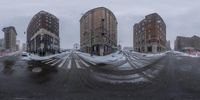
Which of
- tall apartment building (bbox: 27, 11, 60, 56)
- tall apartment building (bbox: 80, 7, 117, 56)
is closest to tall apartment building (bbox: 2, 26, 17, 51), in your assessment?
→ tall apartment building (bbox: 80, 7, 117, 56)

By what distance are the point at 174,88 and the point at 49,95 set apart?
5912 mm

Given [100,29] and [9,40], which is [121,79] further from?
[9,40]

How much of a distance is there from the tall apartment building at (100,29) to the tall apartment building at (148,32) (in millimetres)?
14306

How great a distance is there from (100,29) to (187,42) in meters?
53.9

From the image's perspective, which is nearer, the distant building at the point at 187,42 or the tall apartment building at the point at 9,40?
the tall apartment building at the point at 9,40

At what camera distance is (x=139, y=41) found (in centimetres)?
3834

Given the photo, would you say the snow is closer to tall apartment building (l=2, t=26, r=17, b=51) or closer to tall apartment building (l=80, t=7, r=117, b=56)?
tall apartment building (l=80, t=7, r=117, b=56)

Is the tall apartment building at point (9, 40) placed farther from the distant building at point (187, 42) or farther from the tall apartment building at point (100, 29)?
the distant building at point (187, 42)

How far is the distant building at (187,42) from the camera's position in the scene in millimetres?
93125

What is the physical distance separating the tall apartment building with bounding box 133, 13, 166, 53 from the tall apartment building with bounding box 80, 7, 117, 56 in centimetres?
1431

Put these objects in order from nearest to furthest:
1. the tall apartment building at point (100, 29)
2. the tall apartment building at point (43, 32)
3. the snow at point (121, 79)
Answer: the snow at point (121, 79), the tall apartment building at point (43, 32), the tall apartment building at point (100, 29)

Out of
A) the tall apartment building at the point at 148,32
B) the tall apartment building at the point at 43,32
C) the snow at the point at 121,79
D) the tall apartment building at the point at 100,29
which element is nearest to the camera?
the snow at the point at 121,79

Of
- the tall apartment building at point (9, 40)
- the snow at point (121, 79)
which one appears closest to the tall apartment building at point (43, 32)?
the snow at point (121, 79)

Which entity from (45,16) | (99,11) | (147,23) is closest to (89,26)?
(99,11)
